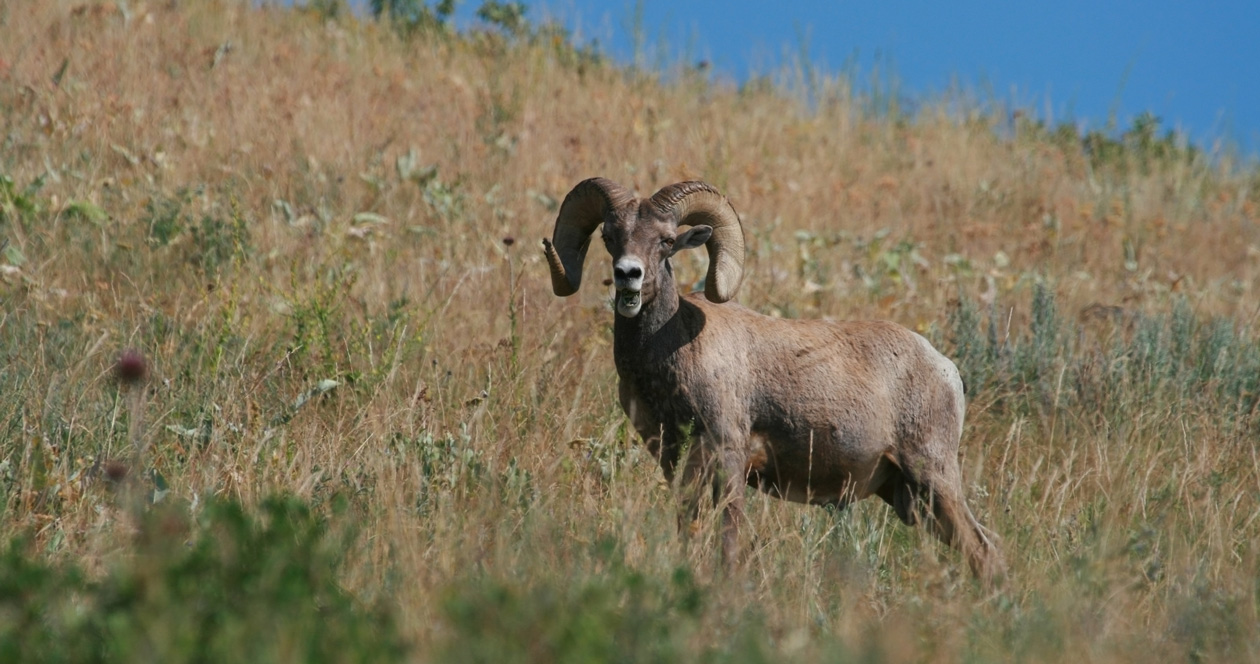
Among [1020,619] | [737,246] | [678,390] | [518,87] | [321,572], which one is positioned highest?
[518,87]

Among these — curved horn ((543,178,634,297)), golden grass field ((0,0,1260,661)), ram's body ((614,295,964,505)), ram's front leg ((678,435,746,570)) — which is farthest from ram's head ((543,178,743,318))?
golden grass field ((0,0,1260,661))

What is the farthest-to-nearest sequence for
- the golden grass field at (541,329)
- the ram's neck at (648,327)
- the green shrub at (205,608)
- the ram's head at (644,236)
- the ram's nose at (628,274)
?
the ram's neck at (648,327)
the ram's head at (644,236)
the ram's nose at (628,274)
the golden grass field at (541,329)
the green shrub at (205,608)

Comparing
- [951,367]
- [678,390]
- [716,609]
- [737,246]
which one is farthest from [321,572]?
[951,367]

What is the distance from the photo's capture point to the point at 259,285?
8.81 metres

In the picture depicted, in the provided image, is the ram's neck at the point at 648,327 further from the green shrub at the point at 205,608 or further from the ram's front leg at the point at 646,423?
the green shrub at the point at 205,608

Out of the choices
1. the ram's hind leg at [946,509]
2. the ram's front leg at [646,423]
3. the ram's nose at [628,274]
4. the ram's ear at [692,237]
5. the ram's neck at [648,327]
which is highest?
the ram's ear at [692,237]

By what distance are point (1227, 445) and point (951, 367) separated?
2345 millimetres

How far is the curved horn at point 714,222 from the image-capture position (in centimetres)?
618

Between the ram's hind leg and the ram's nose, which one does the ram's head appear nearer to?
the ram's nose

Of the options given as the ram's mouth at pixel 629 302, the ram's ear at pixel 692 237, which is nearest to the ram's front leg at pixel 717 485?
the ram's mouth at pixel 629 302

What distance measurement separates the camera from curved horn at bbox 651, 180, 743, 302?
6.18 metres

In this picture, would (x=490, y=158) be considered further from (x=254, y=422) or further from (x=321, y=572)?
(x=321, y=572)

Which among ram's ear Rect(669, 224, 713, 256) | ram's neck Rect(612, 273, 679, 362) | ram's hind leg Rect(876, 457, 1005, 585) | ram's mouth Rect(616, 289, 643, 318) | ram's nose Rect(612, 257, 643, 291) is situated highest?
ram's ear Rect(669, 224, 713, 256)

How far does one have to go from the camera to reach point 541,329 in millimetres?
8492
